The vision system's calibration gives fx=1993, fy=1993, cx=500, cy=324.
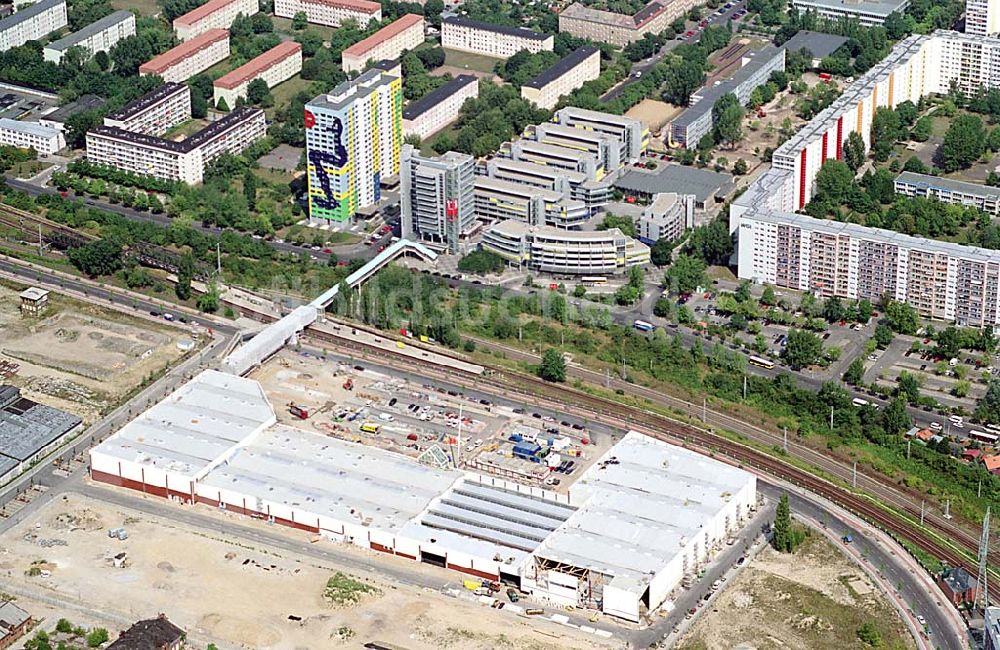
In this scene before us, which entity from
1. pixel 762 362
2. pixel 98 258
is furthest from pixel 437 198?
pixel 762 362

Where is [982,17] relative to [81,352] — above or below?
above

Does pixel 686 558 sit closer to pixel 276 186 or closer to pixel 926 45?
pixel 276 186

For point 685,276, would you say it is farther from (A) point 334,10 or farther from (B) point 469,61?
(A) point 334,10

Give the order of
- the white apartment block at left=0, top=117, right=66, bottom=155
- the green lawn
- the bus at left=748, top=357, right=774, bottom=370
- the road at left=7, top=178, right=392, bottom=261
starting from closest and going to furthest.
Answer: the bus at left=748, top=357, right=774, bottom=370
the road at left=7, top=178, right=392, bottom=261
the white apartment block at left=0, top=117, right=66, bottom=155
the green lawn

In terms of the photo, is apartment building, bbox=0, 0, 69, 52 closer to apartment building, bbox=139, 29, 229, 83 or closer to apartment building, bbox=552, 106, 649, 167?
apartment building, bbox=139, 29, 229, 83

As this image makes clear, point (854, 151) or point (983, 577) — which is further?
point (854, 151)

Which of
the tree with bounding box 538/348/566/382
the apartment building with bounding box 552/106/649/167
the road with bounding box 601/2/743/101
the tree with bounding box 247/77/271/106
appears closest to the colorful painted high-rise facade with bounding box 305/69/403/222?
A: the apartment building with bounding box 552/106/649/167

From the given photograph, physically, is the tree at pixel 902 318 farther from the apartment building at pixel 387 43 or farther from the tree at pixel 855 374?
the apartment building at pixel 387 43
